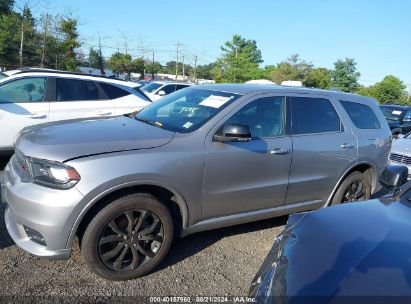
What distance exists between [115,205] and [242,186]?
131cm

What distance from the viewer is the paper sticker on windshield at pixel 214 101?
13.2ft

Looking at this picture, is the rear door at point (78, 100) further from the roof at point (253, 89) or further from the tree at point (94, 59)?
the tree at point (94, 59)

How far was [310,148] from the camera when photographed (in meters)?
4.37

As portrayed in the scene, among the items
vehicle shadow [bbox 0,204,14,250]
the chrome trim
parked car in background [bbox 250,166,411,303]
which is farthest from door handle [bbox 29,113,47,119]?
parked car in background [bbox 250,166,411,303]

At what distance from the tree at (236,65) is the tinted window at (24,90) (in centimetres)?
5168

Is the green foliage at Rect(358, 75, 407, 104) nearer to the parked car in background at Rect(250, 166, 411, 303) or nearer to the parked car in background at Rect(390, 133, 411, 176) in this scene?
the parked car in background at Rect(390, 133, 411, 176)

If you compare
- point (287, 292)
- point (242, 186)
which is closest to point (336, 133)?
point (242, 186)

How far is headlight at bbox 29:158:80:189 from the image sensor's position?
301 cm

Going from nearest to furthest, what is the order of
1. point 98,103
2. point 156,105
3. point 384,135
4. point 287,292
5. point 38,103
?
1. point 287,292
2. point 156,105
3. point 384,135
4. point 38,103
5. point 98,103

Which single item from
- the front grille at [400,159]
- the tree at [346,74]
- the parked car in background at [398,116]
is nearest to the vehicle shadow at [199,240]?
the front grille at [400,159]

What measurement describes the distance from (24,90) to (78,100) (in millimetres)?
869

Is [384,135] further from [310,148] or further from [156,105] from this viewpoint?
[156,105]

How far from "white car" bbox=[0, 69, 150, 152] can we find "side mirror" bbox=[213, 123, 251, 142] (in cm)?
359

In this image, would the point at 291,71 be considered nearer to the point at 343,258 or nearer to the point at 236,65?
the point at 236,65
